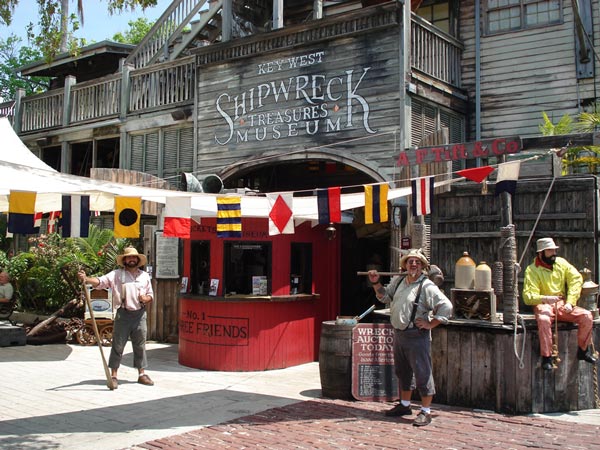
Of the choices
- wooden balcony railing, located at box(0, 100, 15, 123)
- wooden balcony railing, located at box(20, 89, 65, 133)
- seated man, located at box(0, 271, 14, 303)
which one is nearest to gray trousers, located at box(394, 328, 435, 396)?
seated man, located at box(0, 271, 14, 303)

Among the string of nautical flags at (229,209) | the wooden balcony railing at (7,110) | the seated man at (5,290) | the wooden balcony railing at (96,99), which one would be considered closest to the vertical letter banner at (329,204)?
the string of nautical flags at (229,209)

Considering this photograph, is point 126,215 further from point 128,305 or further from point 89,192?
point 128,305

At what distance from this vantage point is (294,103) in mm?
12570

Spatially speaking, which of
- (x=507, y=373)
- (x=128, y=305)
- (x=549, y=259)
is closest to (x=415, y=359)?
(x=507, y=373)

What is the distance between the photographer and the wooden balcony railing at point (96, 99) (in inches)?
649

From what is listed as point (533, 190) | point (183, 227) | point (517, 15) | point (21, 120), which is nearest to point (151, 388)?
point (183, 227)

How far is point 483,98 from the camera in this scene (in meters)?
13.5

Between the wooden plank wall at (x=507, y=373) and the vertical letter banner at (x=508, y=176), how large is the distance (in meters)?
1.58

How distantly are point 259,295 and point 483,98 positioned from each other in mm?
6710

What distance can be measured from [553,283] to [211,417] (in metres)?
4.17

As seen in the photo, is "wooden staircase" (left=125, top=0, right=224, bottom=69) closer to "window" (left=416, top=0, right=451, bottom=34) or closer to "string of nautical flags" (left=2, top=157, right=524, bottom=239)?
"window" (left=416, top=0, right=451, bottom=34)

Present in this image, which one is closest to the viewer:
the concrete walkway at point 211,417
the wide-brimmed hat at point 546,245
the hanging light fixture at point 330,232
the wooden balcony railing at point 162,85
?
the concrete walkway at point 211,417

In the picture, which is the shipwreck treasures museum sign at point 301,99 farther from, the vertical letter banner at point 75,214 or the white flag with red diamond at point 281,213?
the vertical letter banner at point 75,214

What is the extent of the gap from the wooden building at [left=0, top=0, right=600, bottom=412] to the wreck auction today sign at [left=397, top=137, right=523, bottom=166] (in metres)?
0.05
